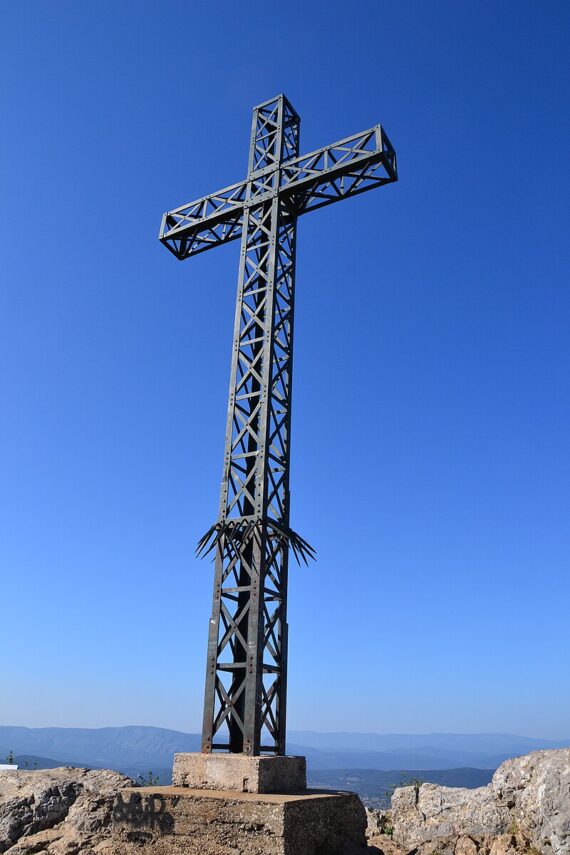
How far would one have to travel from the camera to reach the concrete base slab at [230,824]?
698 centimetres

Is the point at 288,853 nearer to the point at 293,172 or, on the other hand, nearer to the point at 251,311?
the point at 251,311

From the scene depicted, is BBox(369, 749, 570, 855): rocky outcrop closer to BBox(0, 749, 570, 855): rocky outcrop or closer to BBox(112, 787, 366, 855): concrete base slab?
BBox(0, 749, 570, 855): rocky outcrop

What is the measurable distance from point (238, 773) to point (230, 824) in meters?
0.78

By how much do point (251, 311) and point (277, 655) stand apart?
5.96m

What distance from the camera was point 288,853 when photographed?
680 cm

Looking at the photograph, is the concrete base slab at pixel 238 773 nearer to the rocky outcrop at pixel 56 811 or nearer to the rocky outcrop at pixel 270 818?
the rocky outcrop at pixel 270 818

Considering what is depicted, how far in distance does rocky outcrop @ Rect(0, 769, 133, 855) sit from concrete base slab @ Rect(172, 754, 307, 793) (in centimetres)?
142

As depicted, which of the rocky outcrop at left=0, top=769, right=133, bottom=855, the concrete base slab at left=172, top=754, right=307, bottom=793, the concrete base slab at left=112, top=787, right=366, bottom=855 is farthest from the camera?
the rocky outcrop at left=0, top=769, right=133, bottom=855

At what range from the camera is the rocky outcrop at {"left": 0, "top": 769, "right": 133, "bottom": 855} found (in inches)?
332

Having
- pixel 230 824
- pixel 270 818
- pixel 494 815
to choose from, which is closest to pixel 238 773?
pixel 230 824

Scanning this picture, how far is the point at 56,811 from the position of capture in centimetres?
915

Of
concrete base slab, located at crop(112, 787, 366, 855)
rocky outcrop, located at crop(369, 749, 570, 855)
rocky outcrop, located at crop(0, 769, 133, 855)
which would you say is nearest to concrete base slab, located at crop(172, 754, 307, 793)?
concrete base slab, located at crop(112, 787, 366, 855)

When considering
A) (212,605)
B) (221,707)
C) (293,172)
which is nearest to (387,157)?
(293,172)

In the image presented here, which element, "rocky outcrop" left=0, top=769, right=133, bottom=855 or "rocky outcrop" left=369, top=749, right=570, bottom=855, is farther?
"rocky outcrop" left=0, top=769, right=133, bottom=855
